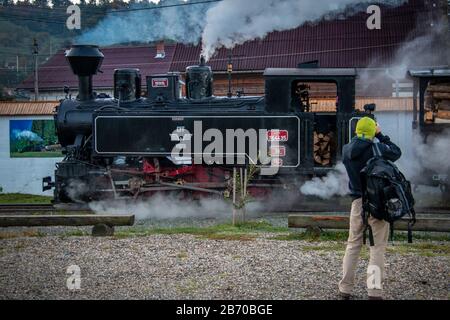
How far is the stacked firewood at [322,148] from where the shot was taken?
12570 mm

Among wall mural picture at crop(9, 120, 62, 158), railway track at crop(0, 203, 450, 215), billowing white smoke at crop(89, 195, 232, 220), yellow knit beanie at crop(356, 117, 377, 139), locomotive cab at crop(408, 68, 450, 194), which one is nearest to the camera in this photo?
yellow knit beanie at crop(356, 117, 377, 139)

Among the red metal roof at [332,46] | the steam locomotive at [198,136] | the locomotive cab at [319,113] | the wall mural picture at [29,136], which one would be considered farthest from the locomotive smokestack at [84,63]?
the red metal roof at [332,46]

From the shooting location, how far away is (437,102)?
13656 millimetres

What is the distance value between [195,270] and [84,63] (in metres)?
8.02

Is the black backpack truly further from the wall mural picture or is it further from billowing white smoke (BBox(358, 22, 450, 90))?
billowing white smoke (BBox(358, 22, 450, 90))

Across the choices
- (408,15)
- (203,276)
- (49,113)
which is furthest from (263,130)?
(408,15)

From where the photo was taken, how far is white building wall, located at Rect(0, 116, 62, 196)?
18438 millimetres

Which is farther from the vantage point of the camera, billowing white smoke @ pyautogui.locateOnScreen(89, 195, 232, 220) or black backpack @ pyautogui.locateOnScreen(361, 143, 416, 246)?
billowing white smoke @ pyautogui.locateOnScreen(89, 195, 232, 220)

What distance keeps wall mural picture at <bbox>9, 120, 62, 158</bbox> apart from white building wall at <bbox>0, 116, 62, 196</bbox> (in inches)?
5.1

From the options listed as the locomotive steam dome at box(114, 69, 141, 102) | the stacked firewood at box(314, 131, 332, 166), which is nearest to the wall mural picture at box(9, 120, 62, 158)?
the locomotive steam dome at box(114, 69, 141, 102)

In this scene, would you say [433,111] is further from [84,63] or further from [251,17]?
[84,63]

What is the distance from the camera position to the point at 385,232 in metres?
5.69

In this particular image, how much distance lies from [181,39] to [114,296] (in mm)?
15172

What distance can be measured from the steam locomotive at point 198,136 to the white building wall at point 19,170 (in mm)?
5610
